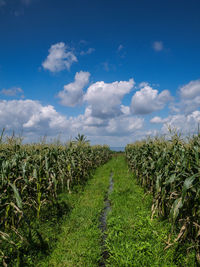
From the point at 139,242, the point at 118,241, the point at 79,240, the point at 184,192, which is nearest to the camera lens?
the point at 184,192

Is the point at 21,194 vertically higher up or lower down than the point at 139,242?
higher up

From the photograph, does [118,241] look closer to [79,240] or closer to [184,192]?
[79,240]

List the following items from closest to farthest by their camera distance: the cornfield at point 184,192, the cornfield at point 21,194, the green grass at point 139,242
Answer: the cornfield at point 184,192 < the cornfield at point 21,194 < the green grass at point 139,242

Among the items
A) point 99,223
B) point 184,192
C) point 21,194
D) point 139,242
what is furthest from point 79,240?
point 184,192

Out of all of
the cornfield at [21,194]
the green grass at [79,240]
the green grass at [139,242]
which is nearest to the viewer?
the cornfield at [21,194]

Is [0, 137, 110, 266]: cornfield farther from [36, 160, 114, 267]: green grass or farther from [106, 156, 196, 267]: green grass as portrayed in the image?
[106, 156, 196, 267]: green grass

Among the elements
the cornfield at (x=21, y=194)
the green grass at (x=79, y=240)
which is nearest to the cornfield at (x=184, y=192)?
the green grass at (x=79, y=240)

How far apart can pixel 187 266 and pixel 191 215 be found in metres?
1.01

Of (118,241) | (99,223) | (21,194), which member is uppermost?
(21,194)

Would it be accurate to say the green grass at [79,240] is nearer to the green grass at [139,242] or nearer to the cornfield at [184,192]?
the green grass at [139,242]

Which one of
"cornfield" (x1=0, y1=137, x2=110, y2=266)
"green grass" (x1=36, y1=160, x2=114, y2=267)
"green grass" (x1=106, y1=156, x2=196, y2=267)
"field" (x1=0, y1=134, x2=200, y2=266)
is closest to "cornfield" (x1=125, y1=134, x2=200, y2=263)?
"field" (x1=0, y1=134, x2=200, y2=266)

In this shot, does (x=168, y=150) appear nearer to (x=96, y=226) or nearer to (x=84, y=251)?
(x=96, y=226)

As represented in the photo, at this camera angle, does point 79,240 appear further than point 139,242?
Yes

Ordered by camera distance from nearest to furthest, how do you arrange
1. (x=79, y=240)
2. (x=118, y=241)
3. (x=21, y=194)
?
Result: (x=118, y=241)
(x=79, y=240)
(x=21, y=194)
